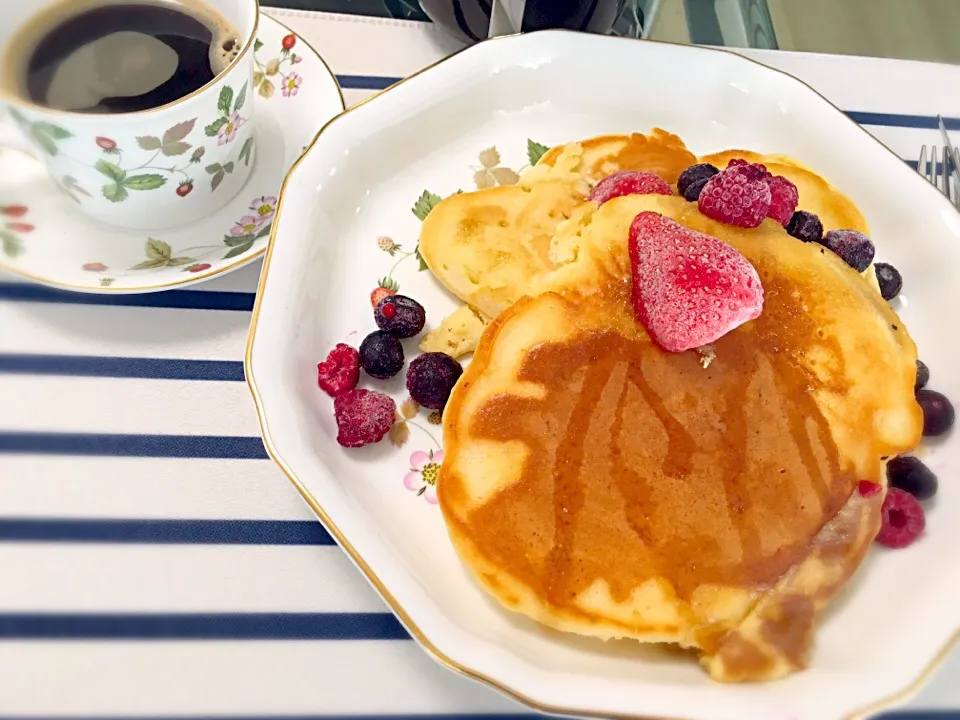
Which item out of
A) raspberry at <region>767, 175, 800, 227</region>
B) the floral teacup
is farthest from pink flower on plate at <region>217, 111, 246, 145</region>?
raspberry at <region>767, 175, 800, 227</region>

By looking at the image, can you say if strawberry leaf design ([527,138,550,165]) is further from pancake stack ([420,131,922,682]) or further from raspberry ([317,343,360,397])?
raspberry ([317,343,360,397])

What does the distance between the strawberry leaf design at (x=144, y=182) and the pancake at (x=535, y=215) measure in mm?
453

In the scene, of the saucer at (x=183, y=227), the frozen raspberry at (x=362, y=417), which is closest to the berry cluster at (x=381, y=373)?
the frozen raspberry at (x=362, y=417)

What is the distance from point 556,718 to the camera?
937mm

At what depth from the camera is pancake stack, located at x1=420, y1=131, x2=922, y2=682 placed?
96cm

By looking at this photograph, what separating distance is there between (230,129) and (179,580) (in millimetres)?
742

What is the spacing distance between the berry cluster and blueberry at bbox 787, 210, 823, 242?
631 millimetres

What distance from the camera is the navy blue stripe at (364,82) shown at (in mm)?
1564

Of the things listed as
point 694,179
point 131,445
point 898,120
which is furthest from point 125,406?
point 898,120

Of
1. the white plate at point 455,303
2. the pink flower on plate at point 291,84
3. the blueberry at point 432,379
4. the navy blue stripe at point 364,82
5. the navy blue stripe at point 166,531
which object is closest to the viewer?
the white plate at point 455,303

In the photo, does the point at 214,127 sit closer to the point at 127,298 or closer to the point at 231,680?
the point at 127,298

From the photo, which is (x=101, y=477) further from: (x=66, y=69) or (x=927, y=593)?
(x=927, y=593)

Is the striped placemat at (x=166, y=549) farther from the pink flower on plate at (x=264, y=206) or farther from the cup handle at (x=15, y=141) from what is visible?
the cup handle at (x=15, y=141)

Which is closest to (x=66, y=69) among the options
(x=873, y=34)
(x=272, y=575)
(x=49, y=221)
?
(x=49, y=221)
